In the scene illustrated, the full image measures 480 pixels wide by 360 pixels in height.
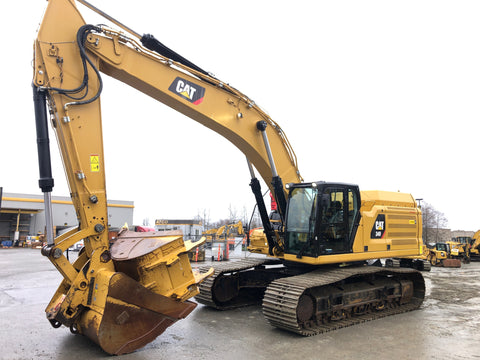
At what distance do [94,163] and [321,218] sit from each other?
4.05m

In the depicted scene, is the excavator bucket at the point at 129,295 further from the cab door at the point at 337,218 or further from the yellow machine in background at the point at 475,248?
the yellow machine in background at the point at 475,248

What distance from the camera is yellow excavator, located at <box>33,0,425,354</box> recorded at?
5098mm

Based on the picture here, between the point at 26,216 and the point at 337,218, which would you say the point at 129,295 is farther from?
the point at 26,216

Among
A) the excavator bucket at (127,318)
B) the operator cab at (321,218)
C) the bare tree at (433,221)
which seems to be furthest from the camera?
the bare tree at (433,221)

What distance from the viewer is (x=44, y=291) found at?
33.8 feet

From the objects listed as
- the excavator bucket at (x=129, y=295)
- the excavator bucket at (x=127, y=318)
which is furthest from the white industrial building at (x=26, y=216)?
the excavator bucket at (x=127, y=318)

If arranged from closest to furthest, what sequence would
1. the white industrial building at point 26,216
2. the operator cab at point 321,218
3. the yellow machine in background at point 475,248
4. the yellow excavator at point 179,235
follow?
the yellow excavator at point 179,235 < the operator cab at point 321,218 < the yellow machine in background at point 475,248 < the white industrial building at point 26,216

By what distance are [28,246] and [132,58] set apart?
3362 cm

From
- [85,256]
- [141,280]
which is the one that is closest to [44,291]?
[85,256]

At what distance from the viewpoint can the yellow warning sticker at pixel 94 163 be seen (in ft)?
18.0

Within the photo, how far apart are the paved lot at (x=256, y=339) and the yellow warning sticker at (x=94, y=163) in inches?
100.0

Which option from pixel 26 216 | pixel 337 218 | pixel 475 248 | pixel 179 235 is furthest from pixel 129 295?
pixel 26 216

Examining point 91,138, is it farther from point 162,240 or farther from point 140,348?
point 140,348

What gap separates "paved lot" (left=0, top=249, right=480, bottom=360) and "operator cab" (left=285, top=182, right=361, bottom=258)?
1.51m
